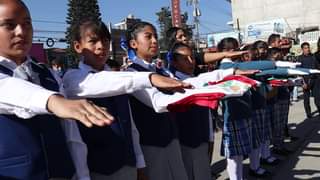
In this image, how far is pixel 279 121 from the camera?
5758mm

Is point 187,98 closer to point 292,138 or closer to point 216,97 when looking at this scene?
point 216,97

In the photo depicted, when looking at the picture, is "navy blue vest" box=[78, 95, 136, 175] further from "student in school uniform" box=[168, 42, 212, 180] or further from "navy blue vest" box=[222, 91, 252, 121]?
"navy blue vest" box=[222, 91, 252, 121]

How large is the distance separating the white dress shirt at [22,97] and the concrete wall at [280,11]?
46259 mm

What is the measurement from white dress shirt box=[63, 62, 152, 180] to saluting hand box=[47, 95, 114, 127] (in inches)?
18.4

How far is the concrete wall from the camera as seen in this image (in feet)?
156

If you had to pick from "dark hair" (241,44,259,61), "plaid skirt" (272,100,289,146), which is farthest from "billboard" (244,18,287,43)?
"dark hair" (241,44,259,61)

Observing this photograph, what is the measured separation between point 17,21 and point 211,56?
243cm

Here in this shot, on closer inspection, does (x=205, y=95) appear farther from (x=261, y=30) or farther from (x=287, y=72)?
(x=261, y=30)

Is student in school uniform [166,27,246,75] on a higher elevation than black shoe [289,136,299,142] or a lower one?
higher

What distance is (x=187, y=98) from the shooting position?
75.5 inches

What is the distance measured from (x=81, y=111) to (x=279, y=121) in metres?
4.85

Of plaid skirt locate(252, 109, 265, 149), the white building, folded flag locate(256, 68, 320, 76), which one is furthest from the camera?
the white building

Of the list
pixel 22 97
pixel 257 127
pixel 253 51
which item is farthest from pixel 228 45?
pixel 22 97

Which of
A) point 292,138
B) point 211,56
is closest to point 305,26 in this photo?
point 292,138
